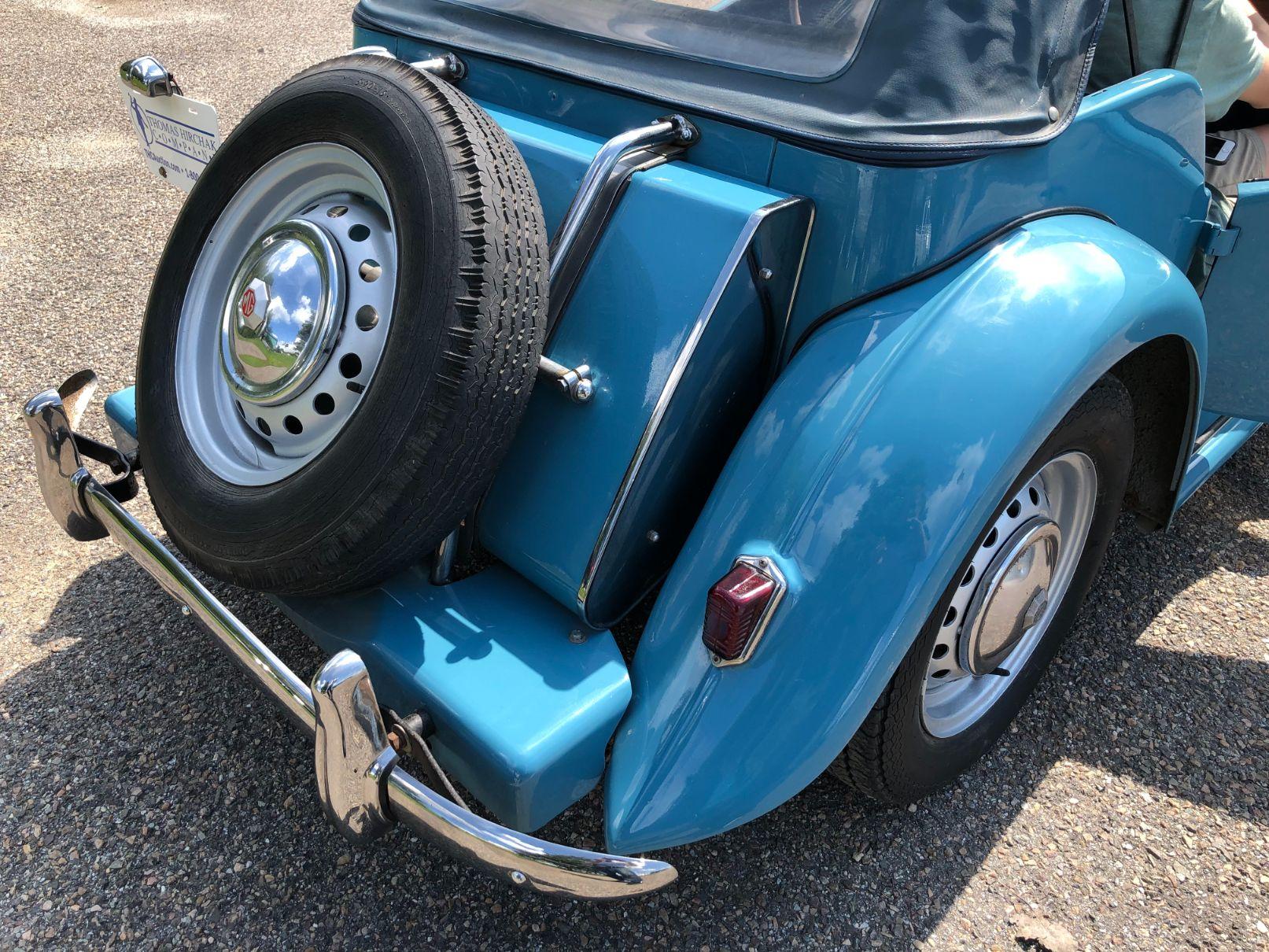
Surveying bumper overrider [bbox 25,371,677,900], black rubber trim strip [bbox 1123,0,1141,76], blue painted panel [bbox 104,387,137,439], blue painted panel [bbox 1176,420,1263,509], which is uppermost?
black rubber trim strip [bbox 1123,0,1141,76]

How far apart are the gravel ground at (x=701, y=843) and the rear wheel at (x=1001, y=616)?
7.7 inches

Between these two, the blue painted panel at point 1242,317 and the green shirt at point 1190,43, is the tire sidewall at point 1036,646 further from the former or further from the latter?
the green shirt at point 1190,43

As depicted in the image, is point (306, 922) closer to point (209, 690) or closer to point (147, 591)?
point (209, 690)

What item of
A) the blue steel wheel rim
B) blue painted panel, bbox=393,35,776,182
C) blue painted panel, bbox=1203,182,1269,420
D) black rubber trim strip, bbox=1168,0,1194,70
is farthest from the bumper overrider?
black rubber trim strip, bbox=1168,0,1194,70

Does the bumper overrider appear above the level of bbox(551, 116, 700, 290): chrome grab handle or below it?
below

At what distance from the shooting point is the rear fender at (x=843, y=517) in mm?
1478

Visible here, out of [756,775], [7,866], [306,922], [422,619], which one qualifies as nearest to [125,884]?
[7,866]

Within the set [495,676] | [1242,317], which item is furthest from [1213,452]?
[495,676]

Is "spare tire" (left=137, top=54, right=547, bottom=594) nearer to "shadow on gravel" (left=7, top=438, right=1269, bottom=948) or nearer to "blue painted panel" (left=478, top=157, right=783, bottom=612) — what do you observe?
"blue painted panel" (left=478, top=157, right=783, bottom=612)

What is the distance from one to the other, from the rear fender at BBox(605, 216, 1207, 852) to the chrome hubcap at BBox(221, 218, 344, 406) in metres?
0.74

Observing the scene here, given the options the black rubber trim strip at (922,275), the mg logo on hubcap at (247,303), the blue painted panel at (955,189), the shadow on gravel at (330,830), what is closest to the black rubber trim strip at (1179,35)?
the blue painted panel at (955,189)

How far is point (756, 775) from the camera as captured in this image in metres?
1.49

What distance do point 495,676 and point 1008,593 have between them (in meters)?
1.00

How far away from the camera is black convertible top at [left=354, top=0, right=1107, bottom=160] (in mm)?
1613
